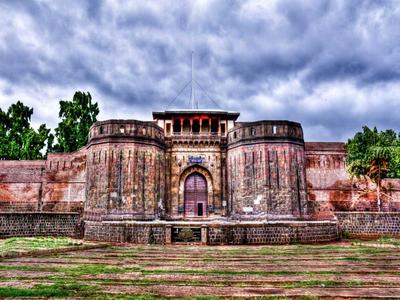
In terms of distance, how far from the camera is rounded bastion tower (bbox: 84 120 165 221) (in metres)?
22.9

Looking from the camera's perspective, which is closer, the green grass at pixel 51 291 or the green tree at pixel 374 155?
the green grass at pixel 51 291

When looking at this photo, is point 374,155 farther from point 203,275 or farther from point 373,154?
point 203,275

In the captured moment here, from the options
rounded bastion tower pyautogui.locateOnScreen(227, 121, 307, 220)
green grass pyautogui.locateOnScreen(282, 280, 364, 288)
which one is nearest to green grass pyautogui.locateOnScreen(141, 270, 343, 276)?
green grass pyautogui.locateOnScreen(282, 280, 364, 288)

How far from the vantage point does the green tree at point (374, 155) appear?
2323cm

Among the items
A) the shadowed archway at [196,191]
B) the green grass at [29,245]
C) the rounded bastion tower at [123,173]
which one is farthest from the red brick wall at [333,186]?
the green grass at [29,245]

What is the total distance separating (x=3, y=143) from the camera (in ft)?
112

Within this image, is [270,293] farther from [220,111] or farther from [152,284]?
[220,111]

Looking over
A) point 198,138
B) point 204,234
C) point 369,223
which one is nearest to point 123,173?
point 198,138

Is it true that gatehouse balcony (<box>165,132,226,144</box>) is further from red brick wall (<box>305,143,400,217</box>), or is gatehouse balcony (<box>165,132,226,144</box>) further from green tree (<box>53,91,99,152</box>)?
green tree (<box>53,91,99,152</box>)

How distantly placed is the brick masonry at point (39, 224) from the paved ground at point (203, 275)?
808 cm

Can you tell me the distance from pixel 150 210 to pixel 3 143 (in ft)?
65.5

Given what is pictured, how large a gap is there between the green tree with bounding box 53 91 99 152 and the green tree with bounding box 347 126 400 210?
25.8 m

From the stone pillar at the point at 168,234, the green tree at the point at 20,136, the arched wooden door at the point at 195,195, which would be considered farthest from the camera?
the green tree at the point at 20,136

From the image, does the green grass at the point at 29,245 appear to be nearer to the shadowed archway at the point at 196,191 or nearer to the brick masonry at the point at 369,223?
the brick masonry at the point at 369,223
